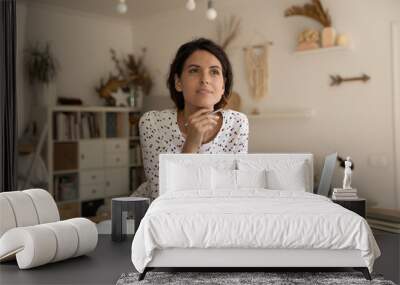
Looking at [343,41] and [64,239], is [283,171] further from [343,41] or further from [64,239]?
[343,41]

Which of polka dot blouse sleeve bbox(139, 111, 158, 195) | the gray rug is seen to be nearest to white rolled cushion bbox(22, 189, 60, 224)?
polka dot blouse sleeve bbox(139, 111, 158, 195)

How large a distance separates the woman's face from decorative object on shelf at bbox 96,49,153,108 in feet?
11.8

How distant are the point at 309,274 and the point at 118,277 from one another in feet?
3.54

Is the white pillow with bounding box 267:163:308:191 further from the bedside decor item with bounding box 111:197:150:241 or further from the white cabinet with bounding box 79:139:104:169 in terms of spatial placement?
the white cabinet with bounding box 79:139:104:169

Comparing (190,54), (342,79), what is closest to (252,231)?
(190,54)

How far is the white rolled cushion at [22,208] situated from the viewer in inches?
148

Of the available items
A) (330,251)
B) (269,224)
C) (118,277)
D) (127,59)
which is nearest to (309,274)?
(330,251)

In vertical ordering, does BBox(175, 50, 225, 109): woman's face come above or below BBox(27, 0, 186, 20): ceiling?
below

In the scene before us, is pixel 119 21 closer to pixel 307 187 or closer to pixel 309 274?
pixel 307 187

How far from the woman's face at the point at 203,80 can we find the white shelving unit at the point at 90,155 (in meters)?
3.01

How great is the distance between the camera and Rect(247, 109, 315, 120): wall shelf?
21.0ft

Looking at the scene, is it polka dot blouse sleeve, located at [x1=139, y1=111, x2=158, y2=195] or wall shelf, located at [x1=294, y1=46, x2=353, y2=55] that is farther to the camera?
wall shelf, located at [x1=294, y1=46, x2=353, y2=55]

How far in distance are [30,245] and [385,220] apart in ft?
9.18

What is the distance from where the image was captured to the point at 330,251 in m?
3.18
